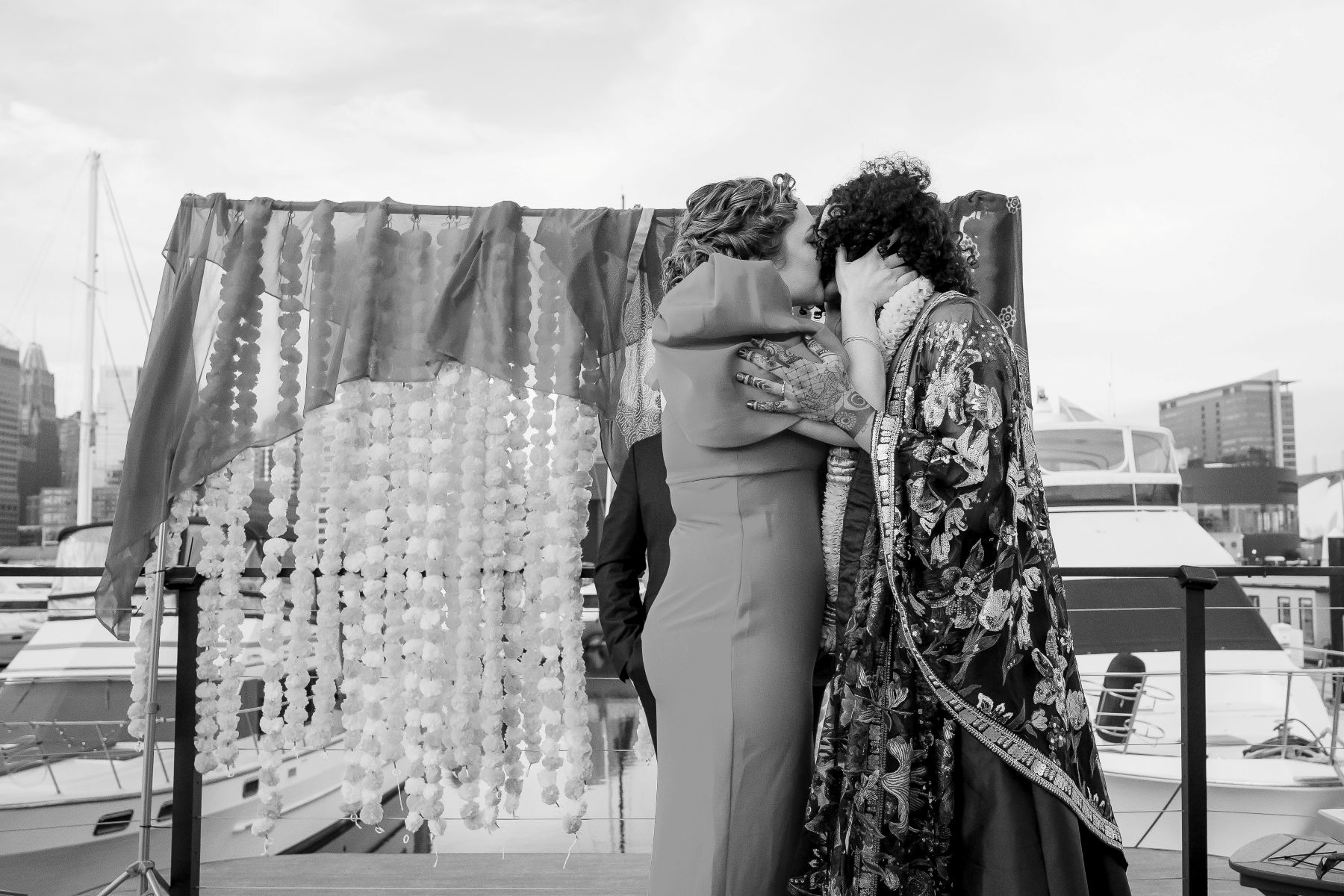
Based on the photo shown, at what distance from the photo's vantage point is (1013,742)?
1.20 m

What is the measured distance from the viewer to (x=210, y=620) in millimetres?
1906

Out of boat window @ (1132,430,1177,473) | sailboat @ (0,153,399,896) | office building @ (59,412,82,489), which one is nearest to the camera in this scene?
sailboat @ (0,153,399,896)

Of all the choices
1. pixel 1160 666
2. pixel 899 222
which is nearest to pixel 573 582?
pixel 899 222

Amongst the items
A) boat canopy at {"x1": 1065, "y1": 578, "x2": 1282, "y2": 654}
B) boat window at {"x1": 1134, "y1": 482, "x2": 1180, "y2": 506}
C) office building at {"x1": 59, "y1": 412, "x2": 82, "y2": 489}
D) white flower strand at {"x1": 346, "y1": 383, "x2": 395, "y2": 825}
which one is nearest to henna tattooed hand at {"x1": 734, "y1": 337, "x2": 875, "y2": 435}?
white flower strand at {"x1": 346, "y1": 383, "x2": 395, "y2": 825}

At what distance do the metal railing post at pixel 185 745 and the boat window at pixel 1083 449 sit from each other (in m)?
7.29

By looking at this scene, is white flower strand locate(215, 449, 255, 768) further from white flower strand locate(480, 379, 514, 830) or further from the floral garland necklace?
the floral garland necklace

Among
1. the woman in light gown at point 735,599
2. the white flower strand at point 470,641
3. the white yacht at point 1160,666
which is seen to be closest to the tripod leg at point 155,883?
the white flower strand at point 470,641

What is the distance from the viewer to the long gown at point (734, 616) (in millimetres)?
1261

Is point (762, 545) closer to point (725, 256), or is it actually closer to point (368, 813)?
point (725, 256)

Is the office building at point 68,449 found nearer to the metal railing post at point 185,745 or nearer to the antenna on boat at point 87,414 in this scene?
Result: the antenna on boat at point 87,414

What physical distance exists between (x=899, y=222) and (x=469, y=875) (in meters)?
1.90

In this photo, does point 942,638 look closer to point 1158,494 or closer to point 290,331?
point 290,331

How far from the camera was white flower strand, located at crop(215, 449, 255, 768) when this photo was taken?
190 centimetres

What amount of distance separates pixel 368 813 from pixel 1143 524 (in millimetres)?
7078
